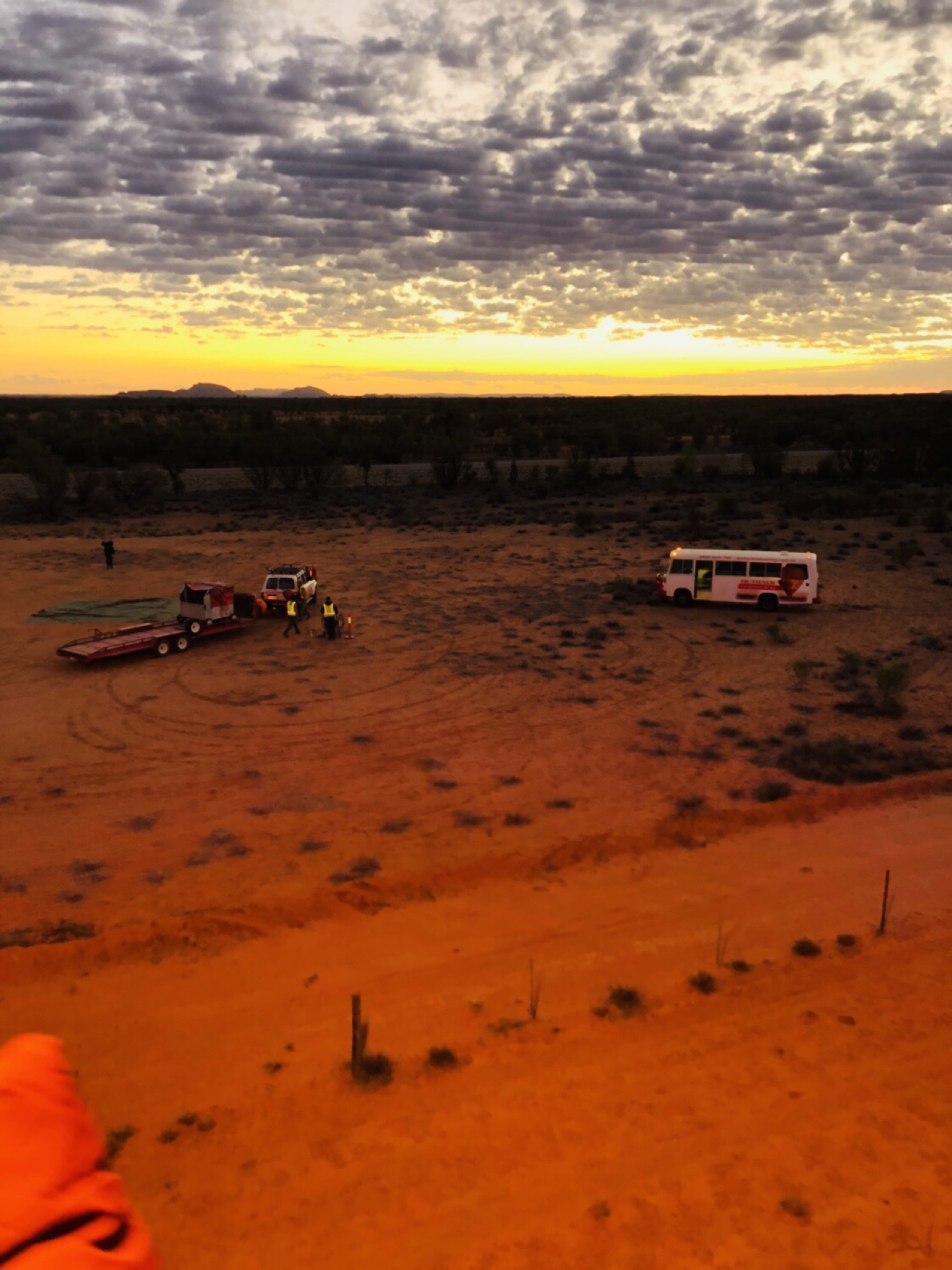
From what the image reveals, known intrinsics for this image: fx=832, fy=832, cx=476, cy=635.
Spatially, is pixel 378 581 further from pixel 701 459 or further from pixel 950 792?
pixel 701 459

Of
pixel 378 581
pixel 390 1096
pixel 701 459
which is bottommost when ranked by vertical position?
pixel 390 1096

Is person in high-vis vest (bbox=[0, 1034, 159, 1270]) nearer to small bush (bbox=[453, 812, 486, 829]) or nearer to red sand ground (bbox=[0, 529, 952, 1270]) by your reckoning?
red sand ground (bbox=[0, 529, 952, 1270])

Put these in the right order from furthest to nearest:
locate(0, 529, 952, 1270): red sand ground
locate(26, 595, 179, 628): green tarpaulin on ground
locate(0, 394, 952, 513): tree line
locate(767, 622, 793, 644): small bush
Answer: locate(0, 394, 952, 513): tree line, locate(26, 595, 179, 628): green tarpaulin on ground, locate(767, 622, 793, 644): small bush, locate(0, 529, 952, 1270): red sand ground

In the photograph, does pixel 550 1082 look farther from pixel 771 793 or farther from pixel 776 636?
pixel 776 636

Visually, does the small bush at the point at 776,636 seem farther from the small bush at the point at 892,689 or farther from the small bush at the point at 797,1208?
the small bush at the point at 797,1208

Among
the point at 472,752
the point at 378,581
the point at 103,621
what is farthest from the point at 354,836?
the point at 378,581

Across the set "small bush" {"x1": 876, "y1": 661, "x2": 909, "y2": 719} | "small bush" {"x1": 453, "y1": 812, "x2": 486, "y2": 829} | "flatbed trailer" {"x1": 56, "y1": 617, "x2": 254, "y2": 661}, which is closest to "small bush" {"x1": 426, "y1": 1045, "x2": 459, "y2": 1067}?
"small bush" {"x1": 453, "y1": 812, "x2": 486, "y2": 829}

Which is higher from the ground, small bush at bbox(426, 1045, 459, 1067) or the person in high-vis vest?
the person in high-vis vest
